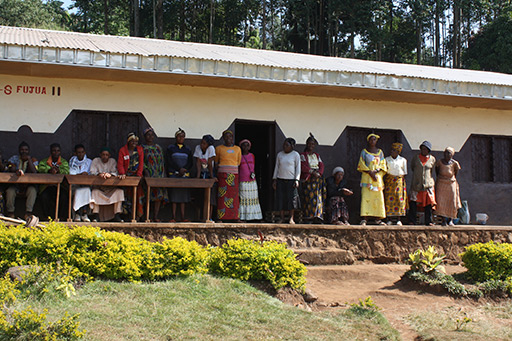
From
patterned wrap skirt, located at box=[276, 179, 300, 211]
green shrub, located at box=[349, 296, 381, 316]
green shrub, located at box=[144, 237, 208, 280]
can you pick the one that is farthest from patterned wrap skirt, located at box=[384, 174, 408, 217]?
green shrub, located at box=[144, 237, 208, 280]

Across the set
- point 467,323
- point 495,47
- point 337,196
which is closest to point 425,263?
point 467,323

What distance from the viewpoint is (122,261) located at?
621cm

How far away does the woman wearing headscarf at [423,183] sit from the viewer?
409 inches

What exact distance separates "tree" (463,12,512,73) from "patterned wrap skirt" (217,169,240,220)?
2209 centimetres

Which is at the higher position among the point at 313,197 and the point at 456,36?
the point at 456,36

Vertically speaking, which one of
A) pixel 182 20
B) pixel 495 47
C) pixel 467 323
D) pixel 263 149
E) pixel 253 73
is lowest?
pixel 467 323

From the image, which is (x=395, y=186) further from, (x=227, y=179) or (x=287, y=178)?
(x=227, y=179)

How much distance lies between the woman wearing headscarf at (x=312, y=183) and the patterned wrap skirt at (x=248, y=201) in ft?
2.78

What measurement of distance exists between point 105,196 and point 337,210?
380 cm

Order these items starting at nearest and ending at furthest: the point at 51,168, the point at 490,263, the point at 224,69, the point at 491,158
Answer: the point at 490,263 < the point at 51,168 < the point at 224,69 < the point at 491,158

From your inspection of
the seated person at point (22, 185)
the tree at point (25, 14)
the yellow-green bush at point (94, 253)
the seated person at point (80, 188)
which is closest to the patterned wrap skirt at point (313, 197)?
the seated person at point (80, 188)

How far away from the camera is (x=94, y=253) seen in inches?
243

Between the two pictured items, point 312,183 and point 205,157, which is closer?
point 205,157

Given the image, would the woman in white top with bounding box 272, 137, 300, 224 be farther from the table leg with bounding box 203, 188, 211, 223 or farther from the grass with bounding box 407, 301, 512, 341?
the grass with bounding box 407, 301, 512, 341
